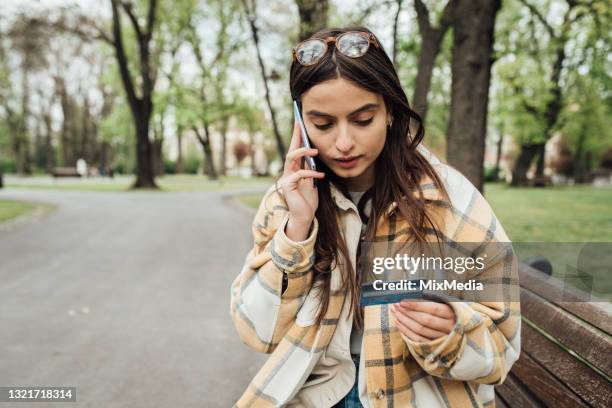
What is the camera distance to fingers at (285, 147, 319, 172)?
1496mm

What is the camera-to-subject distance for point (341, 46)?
1510 mm

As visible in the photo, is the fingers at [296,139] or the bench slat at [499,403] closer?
the fingers at [296,139]

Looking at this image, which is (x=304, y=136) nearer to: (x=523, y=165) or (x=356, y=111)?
(x=356, y=111)

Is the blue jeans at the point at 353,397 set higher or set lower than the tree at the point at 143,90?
lower

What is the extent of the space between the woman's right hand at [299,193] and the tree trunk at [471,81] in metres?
5.10

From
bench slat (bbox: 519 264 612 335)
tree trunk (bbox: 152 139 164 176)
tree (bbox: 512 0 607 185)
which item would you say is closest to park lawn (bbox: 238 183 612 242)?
bench slat (bbox: 519 264 612 335)

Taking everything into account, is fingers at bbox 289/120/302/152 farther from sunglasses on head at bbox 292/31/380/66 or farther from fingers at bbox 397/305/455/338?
fingers at bbox 397/305/455/338

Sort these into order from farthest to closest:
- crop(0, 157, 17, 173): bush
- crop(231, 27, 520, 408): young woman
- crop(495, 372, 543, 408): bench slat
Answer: crop(0, 157, 17, 173): bush < crop(495, 372, 543, 408): bench slat < crop(231, 27, 520, 408): young woman

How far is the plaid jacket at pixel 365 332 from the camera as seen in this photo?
1.29m

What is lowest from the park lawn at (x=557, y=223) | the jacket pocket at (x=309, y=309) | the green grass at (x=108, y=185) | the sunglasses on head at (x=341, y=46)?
the green grass at (x=108, y=185)

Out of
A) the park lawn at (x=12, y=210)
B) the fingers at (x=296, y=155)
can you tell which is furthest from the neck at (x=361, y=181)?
the park lawn at (x=12, y=210)

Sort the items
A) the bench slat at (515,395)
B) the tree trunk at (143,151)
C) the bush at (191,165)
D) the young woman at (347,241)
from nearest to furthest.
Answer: the young woman at (347,241), the bench slat at (515,395), the tree trunk at (143,151), the bush at (191,165)

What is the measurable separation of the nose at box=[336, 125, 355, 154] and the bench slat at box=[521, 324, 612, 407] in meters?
1.15

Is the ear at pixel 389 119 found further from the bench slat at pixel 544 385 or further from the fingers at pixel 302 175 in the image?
the bench slat at pixel 544 385
